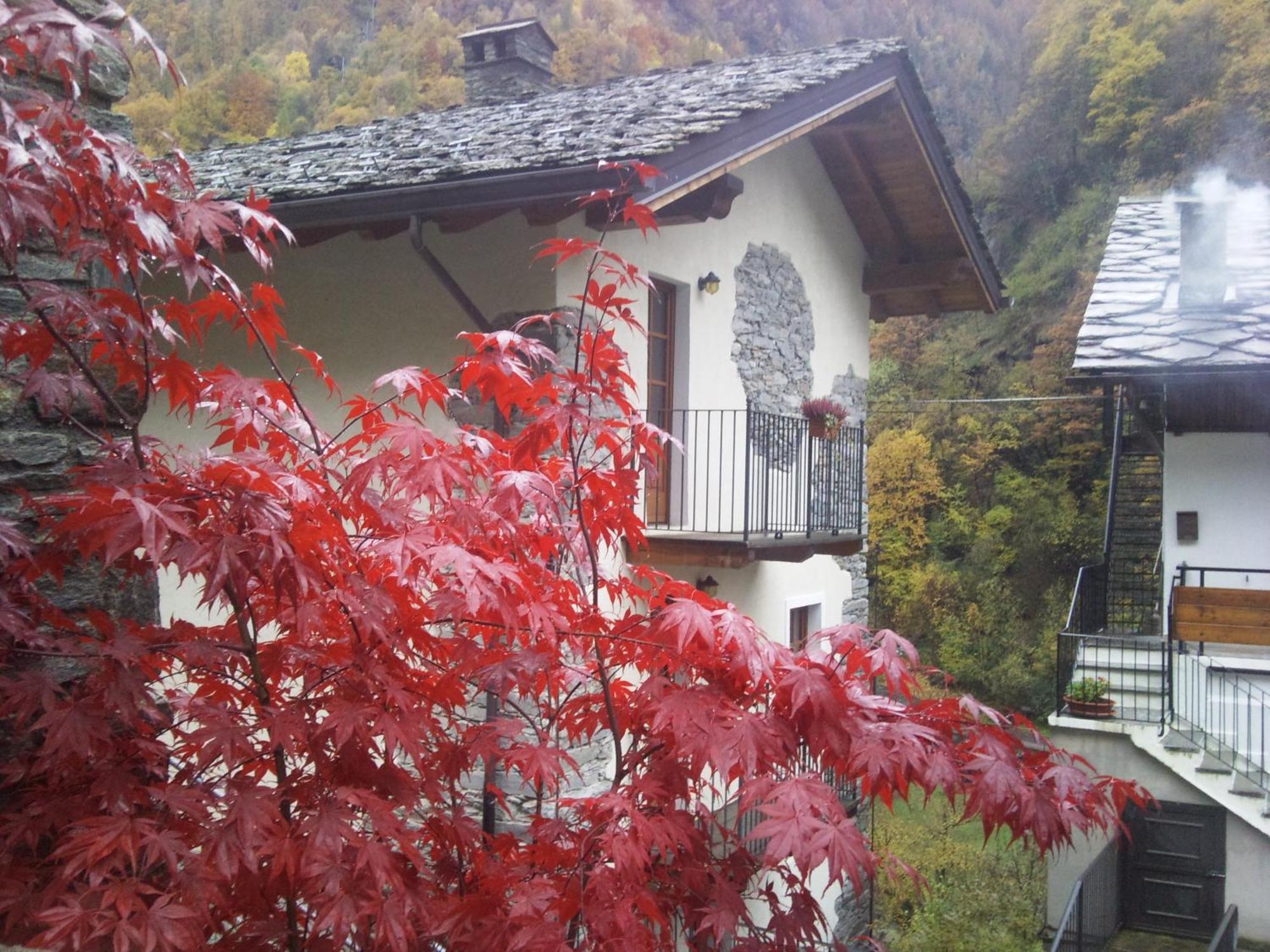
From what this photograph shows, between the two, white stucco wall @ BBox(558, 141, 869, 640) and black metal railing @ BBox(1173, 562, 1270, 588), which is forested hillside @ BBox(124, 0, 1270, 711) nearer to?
black metal railing @ BBox(1173, 562, 1270, 588)

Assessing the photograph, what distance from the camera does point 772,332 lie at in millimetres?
8383

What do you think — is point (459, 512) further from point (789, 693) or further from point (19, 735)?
point (19, 735)

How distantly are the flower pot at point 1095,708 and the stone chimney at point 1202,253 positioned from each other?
364cm

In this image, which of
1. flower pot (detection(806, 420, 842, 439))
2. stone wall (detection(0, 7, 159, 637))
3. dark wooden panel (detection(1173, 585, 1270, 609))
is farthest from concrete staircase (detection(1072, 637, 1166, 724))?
stone wall (detection(0, 7, 159, 637))

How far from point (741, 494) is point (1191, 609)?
474cm

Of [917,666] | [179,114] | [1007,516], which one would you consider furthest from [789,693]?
[179,114]

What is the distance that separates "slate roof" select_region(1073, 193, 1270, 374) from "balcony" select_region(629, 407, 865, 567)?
96.5 inches

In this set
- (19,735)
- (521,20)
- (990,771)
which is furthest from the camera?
(521,20)

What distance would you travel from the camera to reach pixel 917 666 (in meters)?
2.73

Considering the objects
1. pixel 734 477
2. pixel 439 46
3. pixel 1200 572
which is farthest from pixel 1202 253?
pixel 439 46

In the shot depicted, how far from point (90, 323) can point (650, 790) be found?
1.61 metres

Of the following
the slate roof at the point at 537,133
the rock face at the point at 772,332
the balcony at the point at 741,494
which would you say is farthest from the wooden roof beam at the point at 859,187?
the balcony at the point at 741,494

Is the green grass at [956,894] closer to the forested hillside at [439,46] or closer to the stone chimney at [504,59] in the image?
the stone chimney at [504,59]

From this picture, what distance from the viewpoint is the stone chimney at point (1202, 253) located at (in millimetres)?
9719
